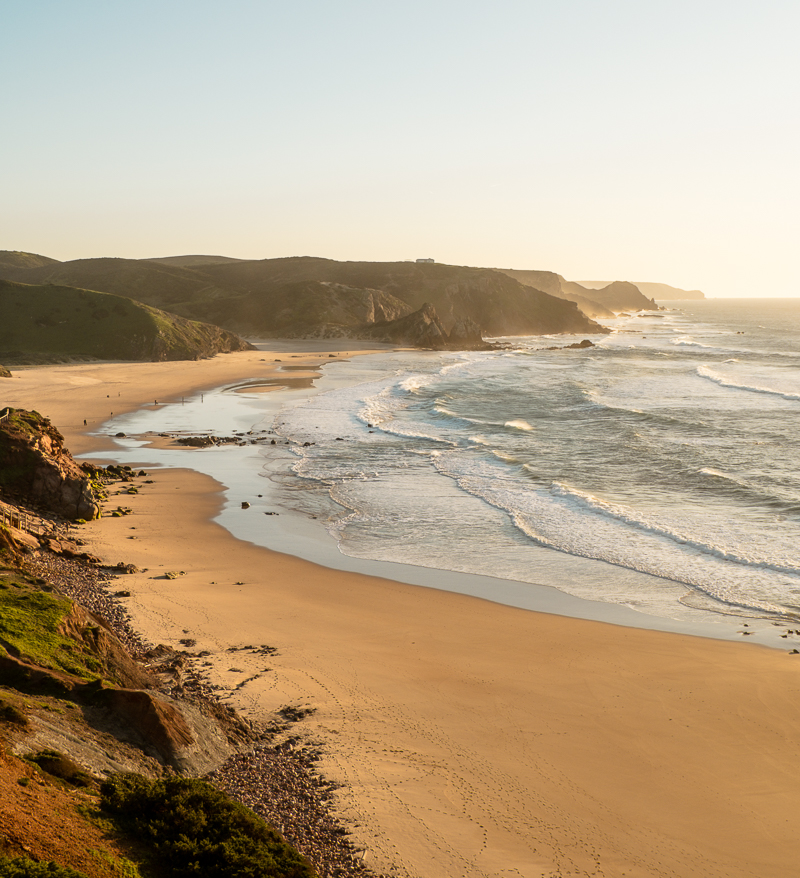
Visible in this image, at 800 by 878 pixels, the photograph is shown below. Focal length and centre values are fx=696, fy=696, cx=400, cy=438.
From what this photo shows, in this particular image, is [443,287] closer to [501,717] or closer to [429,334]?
[429,334]

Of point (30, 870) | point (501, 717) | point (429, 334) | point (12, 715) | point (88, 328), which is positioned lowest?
point (501, 717)

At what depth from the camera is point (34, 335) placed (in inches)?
3201

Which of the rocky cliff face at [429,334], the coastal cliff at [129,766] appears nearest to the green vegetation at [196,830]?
the coastal cliff at [129,766]

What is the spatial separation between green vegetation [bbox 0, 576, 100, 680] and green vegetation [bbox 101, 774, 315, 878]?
257 centimetres

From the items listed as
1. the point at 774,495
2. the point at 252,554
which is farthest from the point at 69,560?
the point at 774,495

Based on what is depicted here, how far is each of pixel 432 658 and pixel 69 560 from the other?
30.3 ft

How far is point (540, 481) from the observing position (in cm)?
2922

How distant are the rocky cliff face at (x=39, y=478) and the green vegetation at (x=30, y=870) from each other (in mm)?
16394

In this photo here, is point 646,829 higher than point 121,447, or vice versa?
point 121,447

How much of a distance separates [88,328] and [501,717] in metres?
84.4

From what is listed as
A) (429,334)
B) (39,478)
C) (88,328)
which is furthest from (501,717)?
(429,334)

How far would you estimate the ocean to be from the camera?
1909 centimetres

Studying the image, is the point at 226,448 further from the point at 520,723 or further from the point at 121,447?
the point at 520,723

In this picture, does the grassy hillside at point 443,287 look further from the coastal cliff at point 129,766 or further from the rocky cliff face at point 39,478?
the coastal cliff at point 129,766
